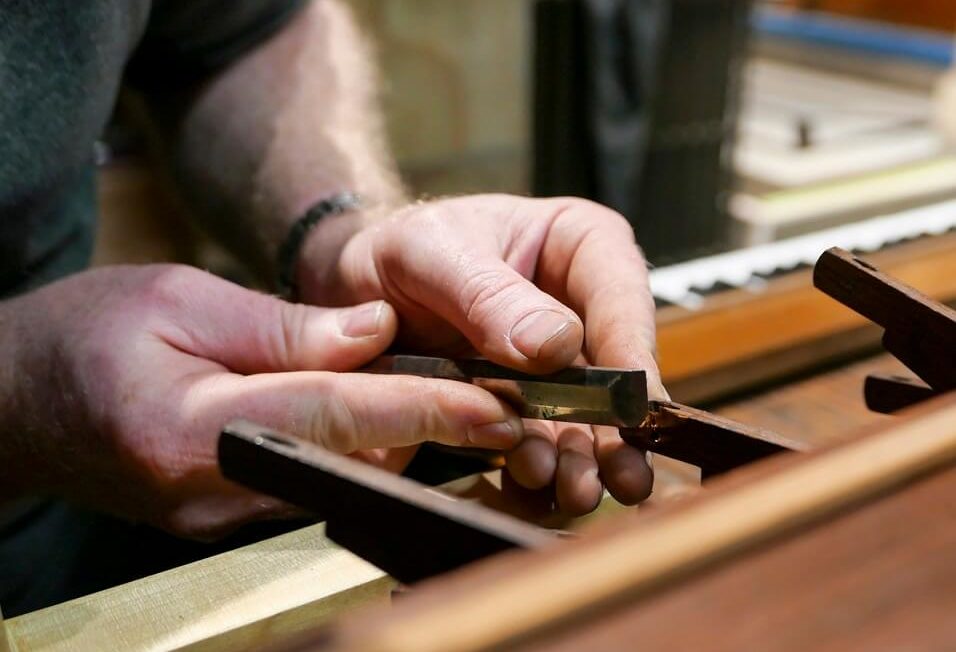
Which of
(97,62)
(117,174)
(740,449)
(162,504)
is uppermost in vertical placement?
(97,62)

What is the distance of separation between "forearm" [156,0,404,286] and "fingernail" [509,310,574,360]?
1.58 feet

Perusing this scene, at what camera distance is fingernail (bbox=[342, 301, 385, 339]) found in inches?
28.8

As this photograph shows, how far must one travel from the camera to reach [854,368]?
1271mm

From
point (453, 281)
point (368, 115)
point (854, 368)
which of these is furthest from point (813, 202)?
point (453, 281)

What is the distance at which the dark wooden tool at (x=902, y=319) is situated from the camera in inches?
22.2

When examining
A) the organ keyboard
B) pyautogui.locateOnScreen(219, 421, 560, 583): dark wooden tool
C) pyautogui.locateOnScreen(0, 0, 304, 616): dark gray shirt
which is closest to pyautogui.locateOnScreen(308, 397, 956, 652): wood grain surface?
pyautogui.locateOnScreen(219, 421, 560, 583): dark wooden tool

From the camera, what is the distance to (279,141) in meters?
1.17

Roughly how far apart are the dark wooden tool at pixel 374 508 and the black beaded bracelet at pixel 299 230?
1.94 feet

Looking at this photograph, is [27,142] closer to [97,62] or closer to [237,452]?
[97,62]

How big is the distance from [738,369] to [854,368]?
0.52 ft

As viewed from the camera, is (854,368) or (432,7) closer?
Answer: (854,368)

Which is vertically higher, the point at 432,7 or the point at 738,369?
the point at 432,7

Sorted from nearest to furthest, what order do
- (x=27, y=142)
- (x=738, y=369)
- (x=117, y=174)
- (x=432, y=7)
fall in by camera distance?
1. (x=27, y=142)
2. (x=738, y=369)
3. (x=117, y=174)
4. (x=432, y=7)

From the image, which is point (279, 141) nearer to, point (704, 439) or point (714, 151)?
point (704, 439)
